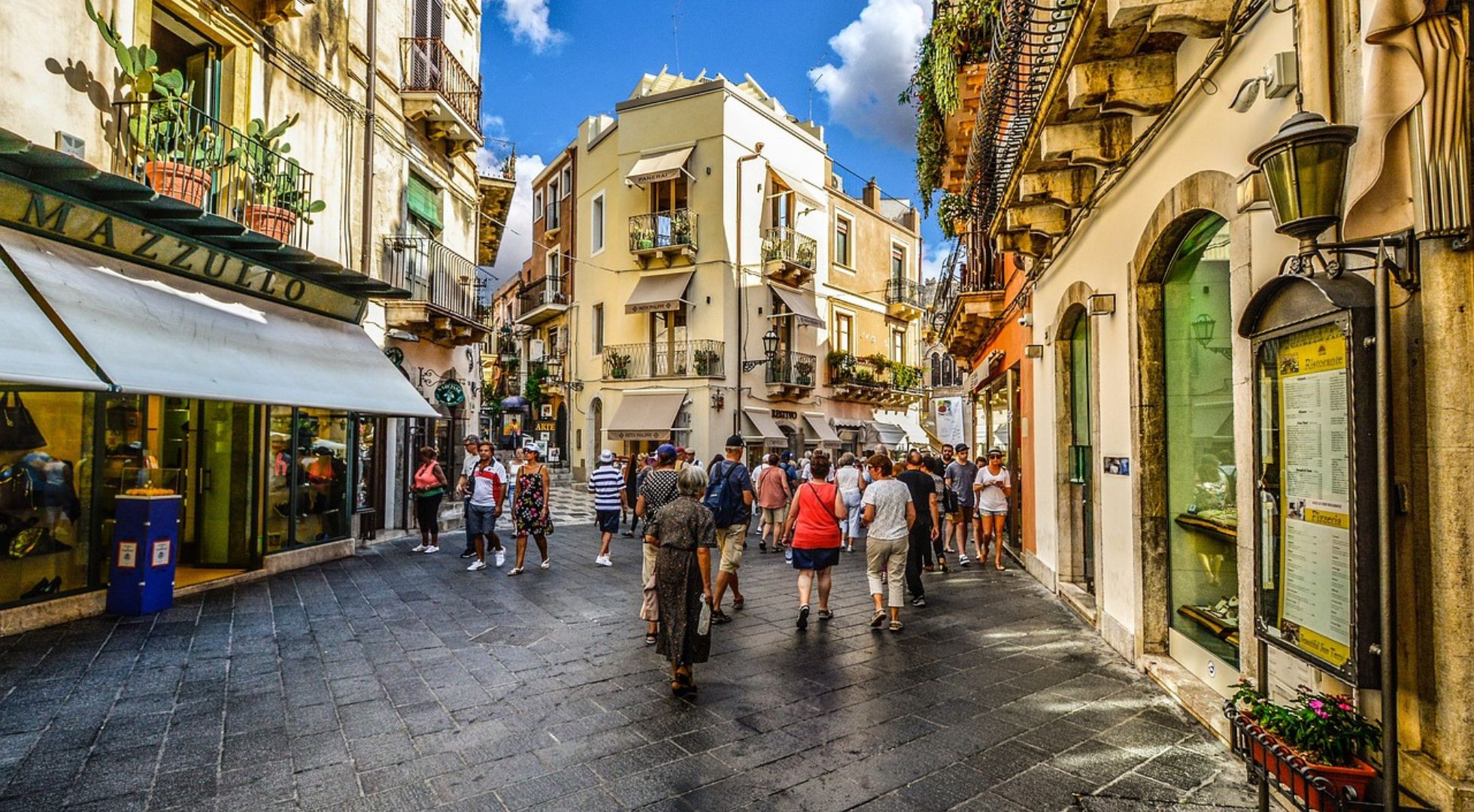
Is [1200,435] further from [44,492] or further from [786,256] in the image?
[786,256]

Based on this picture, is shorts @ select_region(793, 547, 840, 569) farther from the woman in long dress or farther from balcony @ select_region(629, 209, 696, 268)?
balcony @ select_region(629, 209, 696, 268)

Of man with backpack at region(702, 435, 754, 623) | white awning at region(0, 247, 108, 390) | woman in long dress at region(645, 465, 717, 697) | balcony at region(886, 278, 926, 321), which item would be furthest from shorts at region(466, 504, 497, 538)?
balcony at region(886, 278, 926, 321)

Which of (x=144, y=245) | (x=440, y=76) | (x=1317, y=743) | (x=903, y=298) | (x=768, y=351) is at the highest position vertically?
(x=440, y=76)

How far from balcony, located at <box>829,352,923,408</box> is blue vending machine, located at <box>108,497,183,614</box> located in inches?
889

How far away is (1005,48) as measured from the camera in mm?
6621

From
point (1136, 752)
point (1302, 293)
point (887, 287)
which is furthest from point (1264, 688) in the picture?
point (887, 287)

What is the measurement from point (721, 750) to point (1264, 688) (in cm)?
278

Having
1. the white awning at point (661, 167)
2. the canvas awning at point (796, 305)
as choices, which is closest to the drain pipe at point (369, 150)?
the white awning at point (661, 167)

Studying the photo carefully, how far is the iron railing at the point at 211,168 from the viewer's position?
7.47m

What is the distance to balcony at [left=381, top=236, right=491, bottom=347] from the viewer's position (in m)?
12.8

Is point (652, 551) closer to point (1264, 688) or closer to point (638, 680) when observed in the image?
point (638, 680)

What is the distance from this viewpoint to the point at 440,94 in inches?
525

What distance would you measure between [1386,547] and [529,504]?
8635 mm

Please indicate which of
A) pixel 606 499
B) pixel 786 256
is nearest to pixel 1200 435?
pixel 606 499
